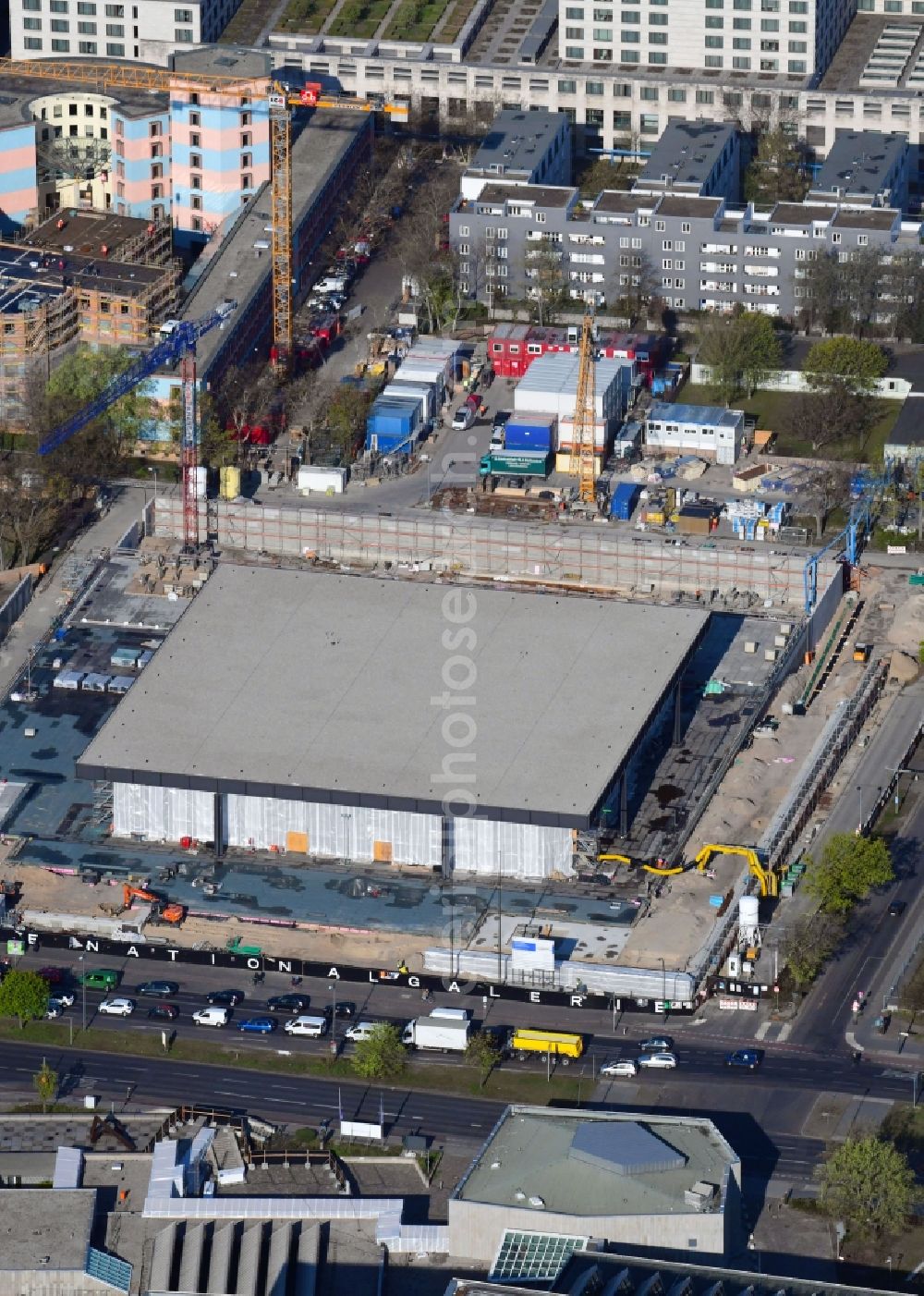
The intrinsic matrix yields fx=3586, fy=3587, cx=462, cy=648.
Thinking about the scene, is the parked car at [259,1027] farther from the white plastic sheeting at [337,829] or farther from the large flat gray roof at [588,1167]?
the large flat gray roof at [588,1167]

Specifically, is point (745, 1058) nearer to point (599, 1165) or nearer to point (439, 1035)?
point (439, 1035)

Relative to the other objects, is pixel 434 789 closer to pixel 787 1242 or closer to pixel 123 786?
pixel 123 786

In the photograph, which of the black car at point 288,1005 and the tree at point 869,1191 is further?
the black car at point 288,1005

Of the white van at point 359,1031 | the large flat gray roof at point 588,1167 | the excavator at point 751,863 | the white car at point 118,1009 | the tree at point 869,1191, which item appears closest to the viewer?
the large flat gray roof at point 588,1167

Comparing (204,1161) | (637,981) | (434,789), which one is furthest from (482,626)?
(204,1161)

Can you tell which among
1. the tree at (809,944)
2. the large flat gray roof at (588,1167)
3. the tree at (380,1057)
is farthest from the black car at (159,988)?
the tree at (809,944)

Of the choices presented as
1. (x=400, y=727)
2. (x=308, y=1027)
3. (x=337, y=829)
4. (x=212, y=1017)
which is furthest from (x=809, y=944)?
(x=212, y=1017)
